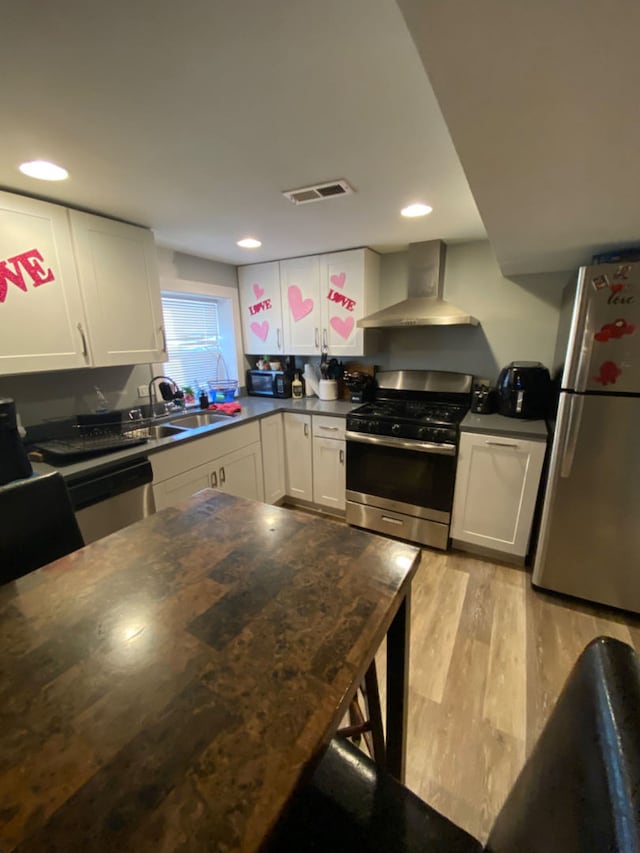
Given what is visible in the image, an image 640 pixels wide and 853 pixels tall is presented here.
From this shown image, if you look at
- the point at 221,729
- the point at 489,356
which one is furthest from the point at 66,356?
the point at 489,356

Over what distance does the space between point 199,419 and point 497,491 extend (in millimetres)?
2175

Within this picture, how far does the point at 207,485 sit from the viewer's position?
2.28 meters

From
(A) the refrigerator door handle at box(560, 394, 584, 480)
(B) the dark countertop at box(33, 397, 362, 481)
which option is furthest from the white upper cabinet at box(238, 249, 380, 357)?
(A) the refrigerator door handle at box(560, 394, 584, 480)

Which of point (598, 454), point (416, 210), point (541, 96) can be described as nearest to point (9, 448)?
point (541, 96)

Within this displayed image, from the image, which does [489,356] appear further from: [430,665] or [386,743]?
[386,743]

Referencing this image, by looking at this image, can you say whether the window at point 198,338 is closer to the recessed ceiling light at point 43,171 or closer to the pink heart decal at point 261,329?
the pink heart decal at point 261,329

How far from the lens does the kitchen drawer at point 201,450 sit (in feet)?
6.51

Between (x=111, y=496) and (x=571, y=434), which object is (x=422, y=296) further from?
(x=111, y=496)

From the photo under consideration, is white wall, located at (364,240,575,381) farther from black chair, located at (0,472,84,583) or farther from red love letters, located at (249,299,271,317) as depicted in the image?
black chair, located at (0,472,84,583)

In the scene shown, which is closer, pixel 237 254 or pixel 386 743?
pixel 386 743

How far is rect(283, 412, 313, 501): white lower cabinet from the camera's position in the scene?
285 cm

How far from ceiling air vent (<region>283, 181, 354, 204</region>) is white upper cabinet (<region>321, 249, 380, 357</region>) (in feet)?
3.30

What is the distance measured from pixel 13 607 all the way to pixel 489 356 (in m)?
2.87

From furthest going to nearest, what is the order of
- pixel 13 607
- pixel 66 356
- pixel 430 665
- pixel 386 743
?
pixel 66 356 < pixel 430 665 < pixel 386 743 < pixel 13 607
